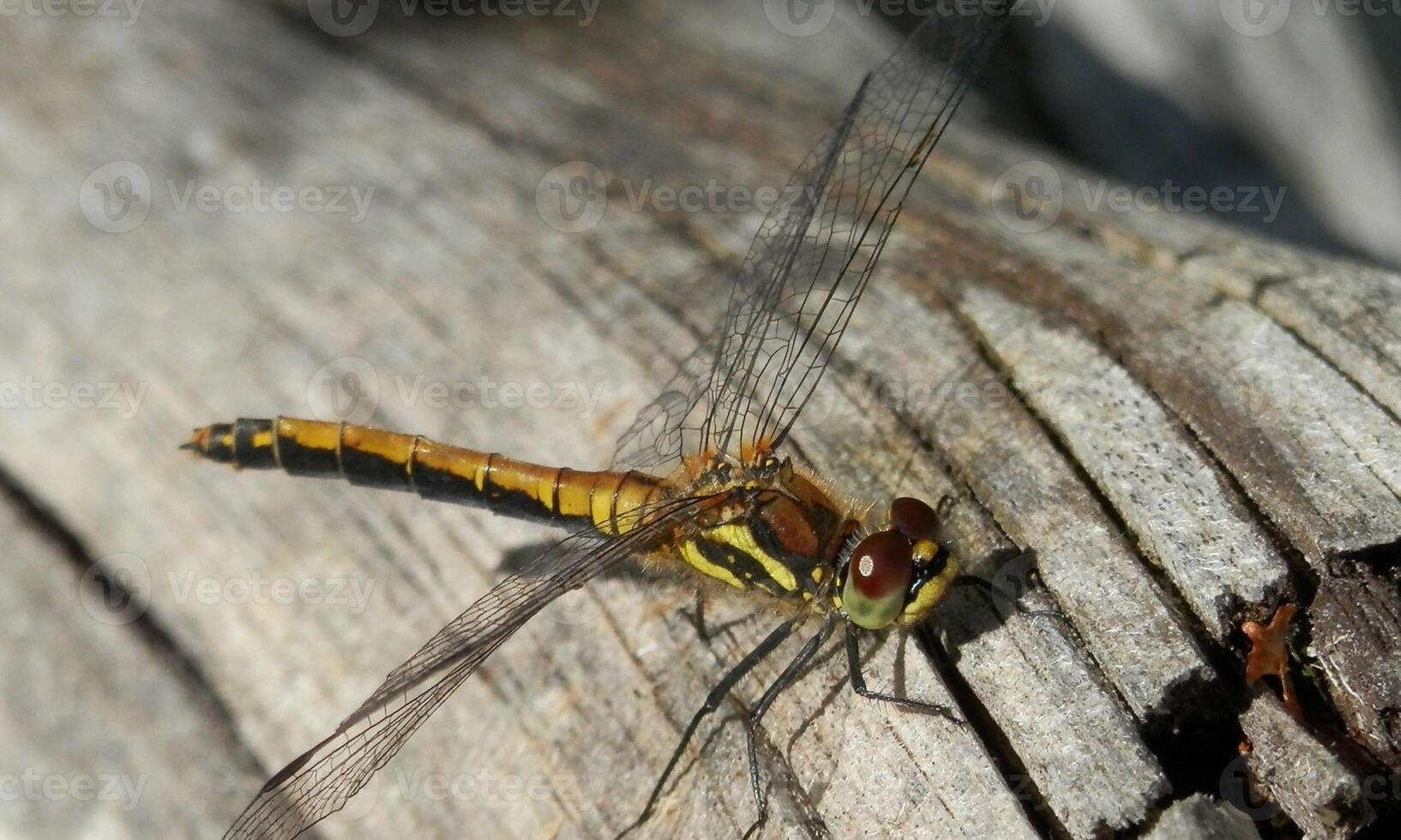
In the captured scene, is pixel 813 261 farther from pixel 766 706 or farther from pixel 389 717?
pixel 389 717

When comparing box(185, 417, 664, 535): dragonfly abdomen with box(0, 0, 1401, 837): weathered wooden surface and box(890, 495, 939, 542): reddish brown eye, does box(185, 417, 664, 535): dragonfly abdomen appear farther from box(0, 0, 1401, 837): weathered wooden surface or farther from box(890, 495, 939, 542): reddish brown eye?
box(890, 495, 939, 542): reddish brown eye

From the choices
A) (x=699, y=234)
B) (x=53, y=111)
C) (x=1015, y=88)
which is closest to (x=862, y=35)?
(x=1015, y=88)

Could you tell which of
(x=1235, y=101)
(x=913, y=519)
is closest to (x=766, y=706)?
(x=913, y=519)

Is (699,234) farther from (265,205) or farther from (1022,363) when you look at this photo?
(265,205)

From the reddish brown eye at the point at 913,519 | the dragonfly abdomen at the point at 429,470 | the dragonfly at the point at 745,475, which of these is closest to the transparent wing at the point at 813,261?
the dragonfly at the point at 745,475

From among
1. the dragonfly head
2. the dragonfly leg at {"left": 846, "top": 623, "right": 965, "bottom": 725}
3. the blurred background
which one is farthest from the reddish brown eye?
the blurred background

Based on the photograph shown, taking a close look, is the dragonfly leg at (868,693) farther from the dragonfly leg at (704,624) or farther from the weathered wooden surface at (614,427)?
the dragonfly leg at (704,624)
